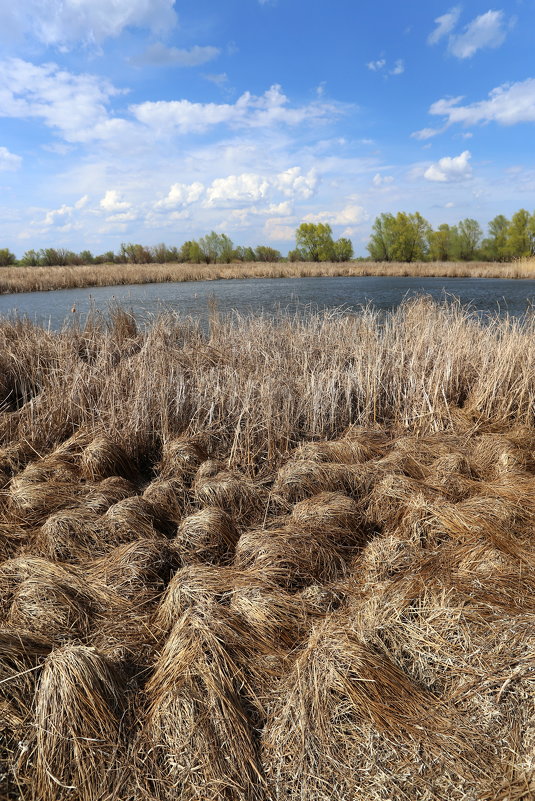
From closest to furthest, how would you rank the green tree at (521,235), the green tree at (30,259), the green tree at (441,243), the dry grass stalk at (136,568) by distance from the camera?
1. the dry grass stalk at (136,568)
2. the green tree at (30,259)
3. the green tree at (521,235)
4. the green tree at (441,243)

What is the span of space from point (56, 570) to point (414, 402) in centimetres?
410

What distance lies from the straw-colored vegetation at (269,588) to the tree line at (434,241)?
48.9m

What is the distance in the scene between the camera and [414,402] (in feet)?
17.1

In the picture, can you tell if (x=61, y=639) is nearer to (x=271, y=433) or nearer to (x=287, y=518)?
(x=287, y=518)

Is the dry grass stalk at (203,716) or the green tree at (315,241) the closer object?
the dry grass stalk at (203,716)

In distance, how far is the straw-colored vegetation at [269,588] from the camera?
64.5 inches

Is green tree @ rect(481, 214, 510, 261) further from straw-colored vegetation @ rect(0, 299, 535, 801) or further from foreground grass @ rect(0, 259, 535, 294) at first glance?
straw-colored vegetation @ rect(0, 299, 535, 801)

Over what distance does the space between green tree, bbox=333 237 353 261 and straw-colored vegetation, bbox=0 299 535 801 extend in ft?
169

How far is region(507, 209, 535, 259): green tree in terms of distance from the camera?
148 ft

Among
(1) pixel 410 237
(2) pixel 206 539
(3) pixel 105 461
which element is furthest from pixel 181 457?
(1) pixel 410 237

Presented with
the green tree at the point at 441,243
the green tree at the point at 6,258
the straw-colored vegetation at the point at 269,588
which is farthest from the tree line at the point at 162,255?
the straw-colored vegetation at the point at 269,588

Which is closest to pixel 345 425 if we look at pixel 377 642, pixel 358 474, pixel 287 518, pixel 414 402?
pixel 414 402

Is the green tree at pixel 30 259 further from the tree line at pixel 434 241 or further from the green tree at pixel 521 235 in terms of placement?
the green tree at pixel 521 235

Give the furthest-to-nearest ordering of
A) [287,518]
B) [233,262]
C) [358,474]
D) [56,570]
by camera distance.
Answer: [233,262]
[358,474]
[287,518]
[56,570]
